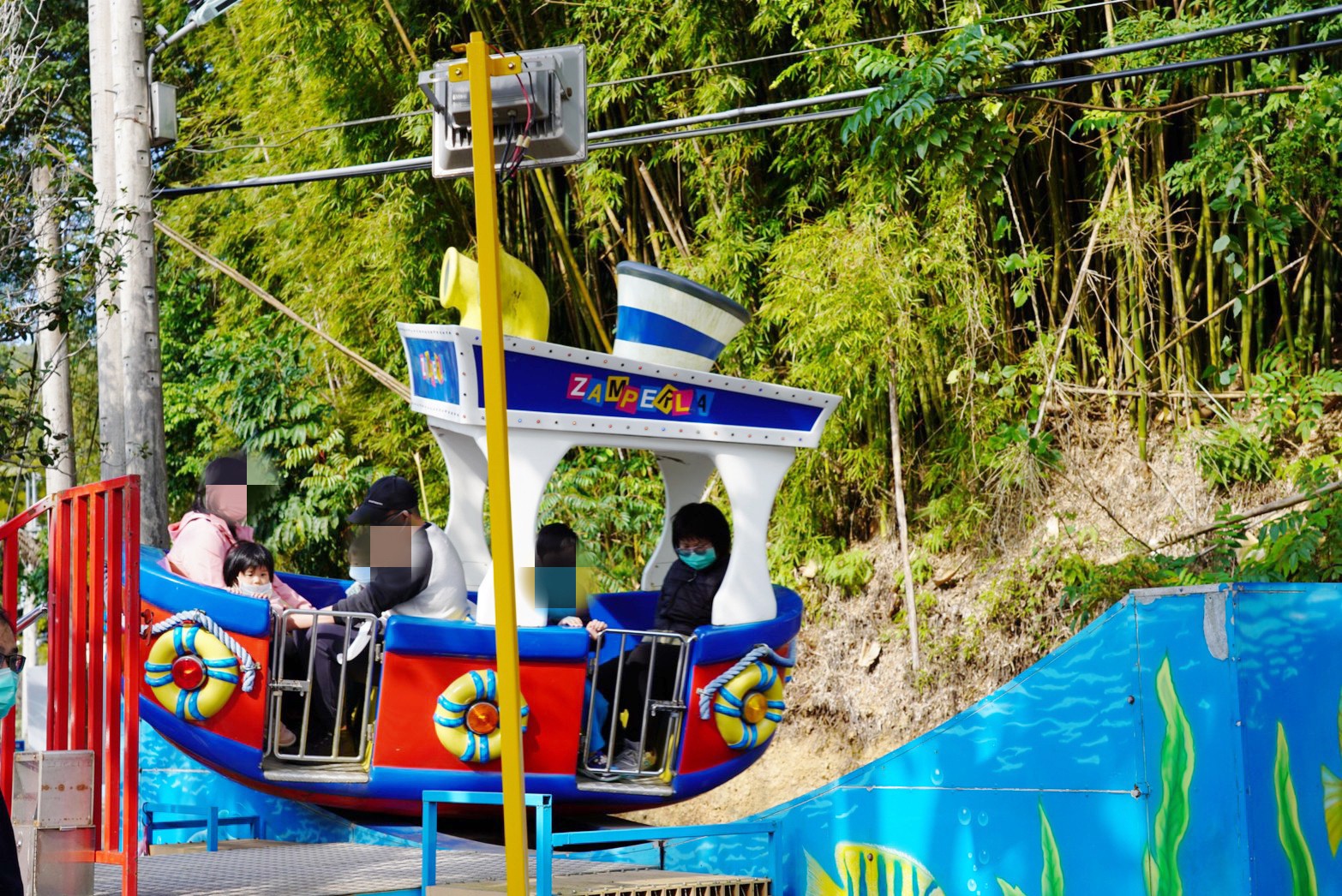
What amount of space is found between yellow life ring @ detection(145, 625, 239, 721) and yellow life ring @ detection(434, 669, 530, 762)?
31.1 inches

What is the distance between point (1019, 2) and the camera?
27.6 feet

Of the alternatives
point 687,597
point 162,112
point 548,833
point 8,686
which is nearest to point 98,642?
point 8,686

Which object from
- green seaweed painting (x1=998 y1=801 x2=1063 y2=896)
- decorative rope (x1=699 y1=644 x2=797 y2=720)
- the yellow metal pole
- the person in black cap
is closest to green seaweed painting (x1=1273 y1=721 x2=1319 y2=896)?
green seaweed painting (x1=998 y1=801 x2=1063 y2=896)

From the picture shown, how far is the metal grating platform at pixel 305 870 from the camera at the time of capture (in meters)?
4.54

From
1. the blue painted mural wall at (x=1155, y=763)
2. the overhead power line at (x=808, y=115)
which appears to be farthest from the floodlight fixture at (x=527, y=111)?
the overhead power line at (x=808, y=115)

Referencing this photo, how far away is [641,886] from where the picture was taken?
458 centimetres

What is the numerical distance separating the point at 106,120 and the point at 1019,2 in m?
5.15

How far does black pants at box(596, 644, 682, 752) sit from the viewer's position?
584 centimetres

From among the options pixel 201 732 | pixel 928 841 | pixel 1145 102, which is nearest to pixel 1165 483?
pixel 1145 102

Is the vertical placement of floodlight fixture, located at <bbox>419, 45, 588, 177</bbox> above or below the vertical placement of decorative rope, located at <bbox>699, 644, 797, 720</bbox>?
above

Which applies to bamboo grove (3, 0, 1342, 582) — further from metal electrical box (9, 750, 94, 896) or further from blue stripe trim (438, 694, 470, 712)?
metal electrical box (9, 750, 94, 896)

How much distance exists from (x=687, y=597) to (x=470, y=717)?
3.59 feet

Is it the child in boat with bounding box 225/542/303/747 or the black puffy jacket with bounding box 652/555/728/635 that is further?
the black puffy jacket with bounding box 652/555/728/635

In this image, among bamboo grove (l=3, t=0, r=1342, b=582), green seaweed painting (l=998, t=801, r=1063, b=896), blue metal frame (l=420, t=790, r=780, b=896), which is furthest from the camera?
bamboo grove (l=3, t=0, r=1342, b=582)
